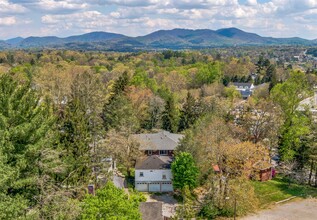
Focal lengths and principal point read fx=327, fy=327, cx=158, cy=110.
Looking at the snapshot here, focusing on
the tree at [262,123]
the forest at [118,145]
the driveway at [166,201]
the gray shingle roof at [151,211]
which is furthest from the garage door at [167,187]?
the tree at [262,123]

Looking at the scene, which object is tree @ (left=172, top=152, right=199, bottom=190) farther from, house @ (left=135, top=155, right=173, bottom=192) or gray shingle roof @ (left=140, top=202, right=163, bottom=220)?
gray shingle roof @ (left=140, top=202, right=163, bottom=220)

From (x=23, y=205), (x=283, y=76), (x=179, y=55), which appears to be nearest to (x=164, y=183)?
(x=23, y=205)

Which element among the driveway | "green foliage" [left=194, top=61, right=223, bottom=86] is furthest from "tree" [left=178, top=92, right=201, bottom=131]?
"green foliage" [left=194, top=61, right=223, bottom=86]

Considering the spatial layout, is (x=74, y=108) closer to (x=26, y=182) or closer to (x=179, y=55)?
(x=26, y=182)

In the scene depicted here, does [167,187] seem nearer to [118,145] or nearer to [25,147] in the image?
[118,145]

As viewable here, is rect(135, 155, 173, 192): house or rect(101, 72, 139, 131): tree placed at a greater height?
rect(101, 72, 139, 131): tree

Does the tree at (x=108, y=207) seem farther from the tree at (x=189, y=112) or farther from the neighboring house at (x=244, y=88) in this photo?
the neighboring house at (x=244, y=88)

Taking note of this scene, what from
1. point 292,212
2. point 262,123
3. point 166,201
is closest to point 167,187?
point 166,201
